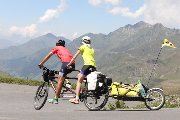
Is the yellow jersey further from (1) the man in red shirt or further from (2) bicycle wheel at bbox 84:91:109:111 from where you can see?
(2) bicycle wheel at bbox 84:91:109:111

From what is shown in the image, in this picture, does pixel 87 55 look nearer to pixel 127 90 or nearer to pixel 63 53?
pixel 63 53

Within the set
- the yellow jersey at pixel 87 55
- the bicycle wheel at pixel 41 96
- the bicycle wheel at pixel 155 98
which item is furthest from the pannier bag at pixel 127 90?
the bicycle wheel at pixel 41 96

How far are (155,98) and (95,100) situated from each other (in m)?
2.27

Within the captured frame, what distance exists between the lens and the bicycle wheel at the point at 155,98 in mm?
14000

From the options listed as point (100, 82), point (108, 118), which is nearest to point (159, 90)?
point (100, 82)

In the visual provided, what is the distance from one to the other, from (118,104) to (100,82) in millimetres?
3958

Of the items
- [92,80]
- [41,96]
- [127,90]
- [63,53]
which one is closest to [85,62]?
[92,80]

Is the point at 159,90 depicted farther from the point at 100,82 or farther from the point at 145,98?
the point at 100,82

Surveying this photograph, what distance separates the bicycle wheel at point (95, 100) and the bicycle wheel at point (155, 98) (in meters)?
1.68

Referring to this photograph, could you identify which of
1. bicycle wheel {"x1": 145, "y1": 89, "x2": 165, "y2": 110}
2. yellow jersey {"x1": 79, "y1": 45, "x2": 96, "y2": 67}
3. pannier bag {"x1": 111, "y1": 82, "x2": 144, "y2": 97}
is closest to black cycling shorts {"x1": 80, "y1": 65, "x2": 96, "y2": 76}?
yellow jersey {"x1": 79, "y1": 45, "x2": 96, "y2": 67}

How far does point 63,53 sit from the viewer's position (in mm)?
15023

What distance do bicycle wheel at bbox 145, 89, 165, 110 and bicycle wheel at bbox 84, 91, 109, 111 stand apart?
168 cm

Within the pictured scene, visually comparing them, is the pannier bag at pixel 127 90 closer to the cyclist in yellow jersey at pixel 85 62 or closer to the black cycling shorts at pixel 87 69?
the black cycling shorts at pixel 87 69

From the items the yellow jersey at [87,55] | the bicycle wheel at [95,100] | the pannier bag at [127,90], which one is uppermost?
the yellow jersey at [87,55]
